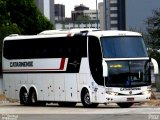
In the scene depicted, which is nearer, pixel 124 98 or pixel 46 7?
pixel 124 98

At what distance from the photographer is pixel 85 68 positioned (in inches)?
1222

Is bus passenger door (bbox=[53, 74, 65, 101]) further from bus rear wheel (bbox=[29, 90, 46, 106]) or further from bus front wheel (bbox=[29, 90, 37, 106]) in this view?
bus front wheel (bbox=[29, 90, 37, 106])

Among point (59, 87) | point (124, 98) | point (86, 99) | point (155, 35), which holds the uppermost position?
point (155, 35)

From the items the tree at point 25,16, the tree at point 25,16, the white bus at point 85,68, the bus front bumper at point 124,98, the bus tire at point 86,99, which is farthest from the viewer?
the tree at point 25,16

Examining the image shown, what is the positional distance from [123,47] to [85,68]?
2088 millimetres

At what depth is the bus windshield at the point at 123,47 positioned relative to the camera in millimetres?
30109

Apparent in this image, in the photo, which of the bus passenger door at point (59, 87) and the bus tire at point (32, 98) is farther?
the bus tire at point (32, 98)

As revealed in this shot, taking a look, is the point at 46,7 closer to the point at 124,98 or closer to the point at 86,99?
the point at 86,99

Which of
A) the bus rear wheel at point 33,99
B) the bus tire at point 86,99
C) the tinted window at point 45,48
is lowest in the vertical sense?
the bus rear wheel at point 33,99

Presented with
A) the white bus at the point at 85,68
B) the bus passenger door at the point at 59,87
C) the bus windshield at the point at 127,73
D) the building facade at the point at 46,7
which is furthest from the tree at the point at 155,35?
the building facade at the point at 46,7

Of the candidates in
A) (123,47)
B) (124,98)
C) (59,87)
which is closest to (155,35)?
(59,87)

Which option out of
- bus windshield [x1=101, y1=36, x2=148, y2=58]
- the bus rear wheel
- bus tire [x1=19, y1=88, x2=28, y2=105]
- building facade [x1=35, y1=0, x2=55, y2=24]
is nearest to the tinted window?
bus windshield [x1=101, y1=36, x2=148, y2=58]

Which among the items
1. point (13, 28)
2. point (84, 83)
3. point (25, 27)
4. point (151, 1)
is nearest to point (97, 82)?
point (84, 83)

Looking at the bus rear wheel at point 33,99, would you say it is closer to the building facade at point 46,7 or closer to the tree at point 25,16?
the tree at point 25,16
